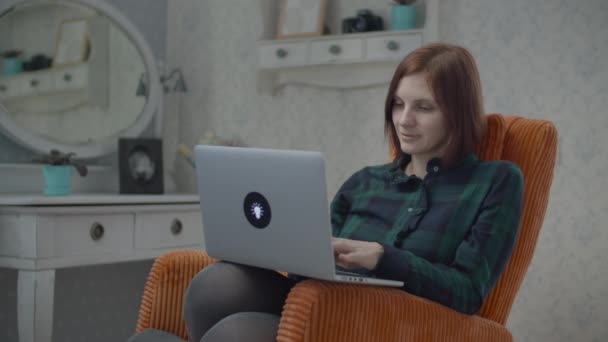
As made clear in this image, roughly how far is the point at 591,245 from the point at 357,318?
1402 millimetres

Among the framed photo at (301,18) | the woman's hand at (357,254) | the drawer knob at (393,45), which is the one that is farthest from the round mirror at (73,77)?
the woman's hand at (357,254)

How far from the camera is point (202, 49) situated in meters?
2.84

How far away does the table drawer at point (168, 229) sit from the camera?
2139 mm

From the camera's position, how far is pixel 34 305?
184 cm

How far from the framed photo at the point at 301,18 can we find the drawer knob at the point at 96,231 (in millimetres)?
1018

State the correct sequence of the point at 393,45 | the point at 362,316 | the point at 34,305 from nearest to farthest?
the point at 362,316, the point at 34,305, the point at 393,45

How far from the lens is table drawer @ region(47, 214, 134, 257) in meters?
1.91

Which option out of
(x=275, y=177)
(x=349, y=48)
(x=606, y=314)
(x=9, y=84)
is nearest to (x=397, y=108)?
(x=275, y=177)

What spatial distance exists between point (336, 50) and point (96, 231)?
41.1 inches

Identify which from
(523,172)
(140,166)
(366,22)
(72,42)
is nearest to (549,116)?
(366,22)

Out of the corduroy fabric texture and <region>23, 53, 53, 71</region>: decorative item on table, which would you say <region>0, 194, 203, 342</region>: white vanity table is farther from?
the corduroy fabric texture

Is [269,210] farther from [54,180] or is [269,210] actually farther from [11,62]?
[11,62]

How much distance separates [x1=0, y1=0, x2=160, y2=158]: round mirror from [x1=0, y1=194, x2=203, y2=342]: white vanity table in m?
0.43

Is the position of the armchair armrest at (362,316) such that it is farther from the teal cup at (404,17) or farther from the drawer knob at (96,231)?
the teal cup at (404,17)
